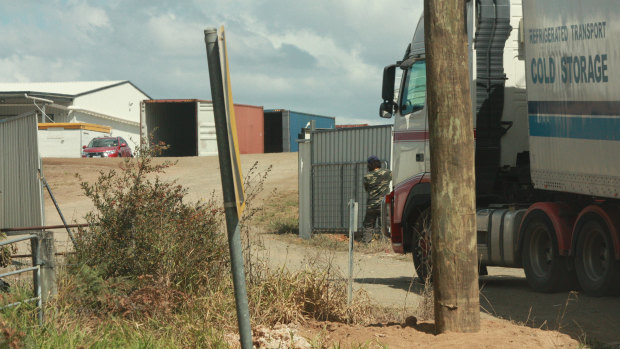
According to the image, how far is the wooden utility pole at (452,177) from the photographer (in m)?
6.48

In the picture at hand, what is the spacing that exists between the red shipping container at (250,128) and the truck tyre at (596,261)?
35851 mm

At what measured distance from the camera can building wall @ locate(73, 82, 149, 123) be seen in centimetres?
6128

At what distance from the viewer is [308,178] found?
22.4 metres

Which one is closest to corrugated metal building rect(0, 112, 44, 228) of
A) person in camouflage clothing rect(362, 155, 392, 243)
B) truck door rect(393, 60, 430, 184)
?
truck door rect(393, 60, 430, 184)

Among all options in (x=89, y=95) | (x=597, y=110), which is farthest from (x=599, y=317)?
(x=89, y=95)

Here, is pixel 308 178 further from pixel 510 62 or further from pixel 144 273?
pixel 144 273

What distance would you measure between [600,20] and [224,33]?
20.4 ft

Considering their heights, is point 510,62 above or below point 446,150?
above

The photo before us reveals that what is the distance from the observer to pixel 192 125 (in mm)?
45438

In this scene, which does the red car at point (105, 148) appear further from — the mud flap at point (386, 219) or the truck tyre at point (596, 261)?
the truck tyre at point (596, 261)

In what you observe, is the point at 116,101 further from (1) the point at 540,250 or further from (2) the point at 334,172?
(1) the point at 540,250

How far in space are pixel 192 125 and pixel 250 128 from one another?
3.74 m

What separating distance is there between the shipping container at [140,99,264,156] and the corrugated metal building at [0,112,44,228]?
28.8m

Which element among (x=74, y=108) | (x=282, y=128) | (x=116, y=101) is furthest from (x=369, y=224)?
(x=116, y=101)
